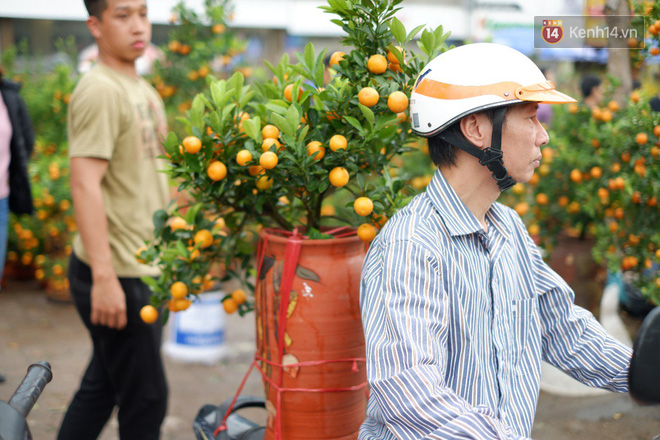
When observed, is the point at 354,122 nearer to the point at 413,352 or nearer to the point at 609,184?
the point at 413,352

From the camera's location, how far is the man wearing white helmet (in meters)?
1.48

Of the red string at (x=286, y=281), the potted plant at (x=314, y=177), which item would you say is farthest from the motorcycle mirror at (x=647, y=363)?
the red string at (x=286, y=281)

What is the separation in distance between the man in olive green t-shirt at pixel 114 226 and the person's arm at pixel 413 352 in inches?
53.2

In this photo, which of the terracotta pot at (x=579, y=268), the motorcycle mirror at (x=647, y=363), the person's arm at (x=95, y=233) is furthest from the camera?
the terracotta pot at (x=579, y=268)

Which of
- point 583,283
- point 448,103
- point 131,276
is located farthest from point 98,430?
point 583,283

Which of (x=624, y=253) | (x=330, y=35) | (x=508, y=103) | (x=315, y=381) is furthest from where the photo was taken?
(x=330, y=35)

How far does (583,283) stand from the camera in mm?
4602

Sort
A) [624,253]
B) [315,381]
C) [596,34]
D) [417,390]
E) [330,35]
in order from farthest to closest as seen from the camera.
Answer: [330,35]
[596,34]
[624,253]
[315,381]
[417,390]

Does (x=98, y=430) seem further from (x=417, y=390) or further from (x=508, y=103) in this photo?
(x=508, y=103)

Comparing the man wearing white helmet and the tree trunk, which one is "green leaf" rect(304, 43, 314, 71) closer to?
the man wearing white helmet

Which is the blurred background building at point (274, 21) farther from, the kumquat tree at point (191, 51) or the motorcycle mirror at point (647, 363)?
the motorcycle mirror at point (647, 363)

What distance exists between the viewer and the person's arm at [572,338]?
Answer: 1.88 m

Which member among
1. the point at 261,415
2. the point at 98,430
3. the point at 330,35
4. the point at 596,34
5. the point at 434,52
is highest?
the point at 330,35

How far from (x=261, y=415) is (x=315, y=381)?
222 centimetres
